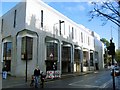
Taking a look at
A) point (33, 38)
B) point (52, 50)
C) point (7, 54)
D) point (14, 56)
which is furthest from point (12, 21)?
point (52, 50)

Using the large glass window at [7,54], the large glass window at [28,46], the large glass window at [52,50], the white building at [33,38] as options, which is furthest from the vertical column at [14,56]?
the large glass window at [52,50]

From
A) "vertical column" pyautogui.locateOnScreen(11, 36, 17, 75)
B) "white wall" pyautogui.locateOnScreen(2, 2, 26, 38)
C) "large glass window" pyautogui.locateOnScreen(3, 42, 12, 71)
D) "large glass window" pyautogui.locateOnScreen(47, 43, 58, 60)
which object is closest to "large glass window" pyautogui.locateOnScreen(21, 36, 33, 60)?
"white wall" pyautogui.locateOnScreen(2, 2, 26, 38)

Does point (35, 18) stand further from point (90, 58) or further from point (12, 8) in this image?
point (90, 58)

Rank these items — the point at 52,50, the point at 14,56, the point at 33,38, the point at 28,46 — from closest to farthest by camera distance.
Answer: the point at 28,46 < the point at 33,38 < the point at 14,56 < the point at 52,50

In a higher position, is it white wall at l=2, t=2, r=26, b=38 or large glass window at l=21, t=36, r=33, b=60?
white wall at l=2, t=2, r=26, b=38

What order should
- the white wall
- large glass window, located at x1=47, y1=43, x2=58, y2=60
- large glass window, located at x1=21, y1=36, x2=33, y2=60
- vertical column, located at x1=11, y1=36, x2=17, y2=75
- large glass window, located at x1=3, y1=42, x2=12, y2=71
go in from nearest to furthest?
large glass window, located at x1=21, y1=36, x2=33, y2=60 < the white wall < vertical column, located at x1=11, y1=36, x2=17, y2=75 < large glass window, located at x1=3, y1=42, x2=12, y2=71 < large glass window, located at x1=47, y1=43, x2=58, y2=60

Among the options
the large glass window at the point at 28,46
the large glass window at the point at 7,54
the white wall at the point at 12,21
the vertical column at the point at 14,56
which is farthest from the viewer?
the large glass window at the point at 7,54

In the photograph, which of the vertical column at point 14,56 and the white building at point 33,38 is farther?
the vertical column at point 14,56

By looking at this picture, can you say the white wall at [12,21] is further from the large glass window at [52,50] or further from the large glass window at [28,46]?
the large glass window at [52,50]

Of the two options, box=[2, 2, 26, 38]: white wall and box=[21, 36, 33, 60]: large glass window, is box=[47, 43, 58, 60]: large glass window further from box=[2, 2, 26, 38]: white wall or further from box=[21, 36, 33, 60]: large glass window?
box=[2, 2, 26, 38]: white wall

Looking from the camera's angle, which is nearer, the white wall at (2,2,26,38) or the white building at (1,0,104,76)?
the white building at (1,0,104,76)

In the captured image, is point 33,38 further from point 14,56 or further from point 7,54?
point 7,54

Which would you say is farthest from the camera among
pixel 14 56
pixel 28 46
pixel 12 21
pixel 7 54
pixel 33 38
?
pixel 7 54

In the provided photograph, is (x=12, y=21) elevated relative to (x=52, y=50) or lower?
elevated
